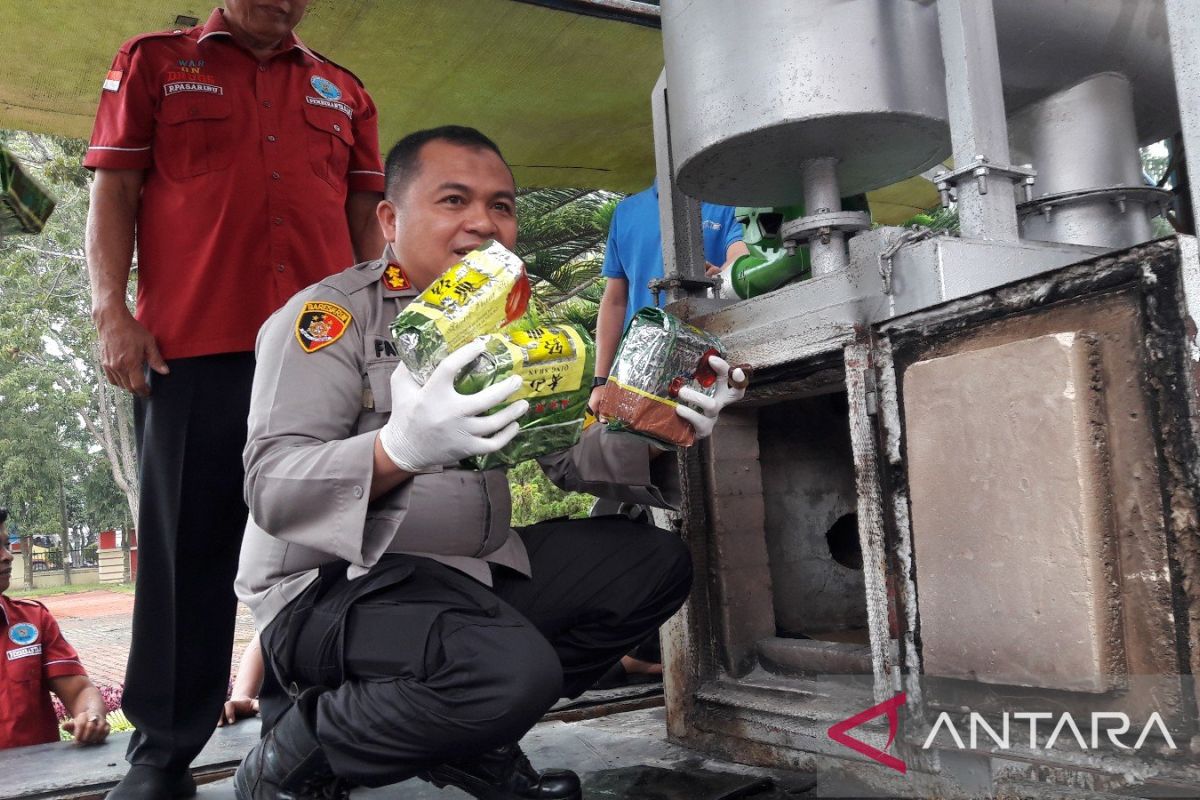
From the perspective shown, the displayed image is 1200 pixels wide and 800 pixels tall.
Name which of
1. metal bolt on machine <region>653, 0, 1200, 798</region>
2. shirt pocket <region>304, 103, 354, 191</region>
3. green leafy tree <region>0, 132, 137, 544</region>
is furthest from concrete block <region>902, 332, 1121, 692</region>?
green leafy tree <region>0, 132, 137, 544</region>

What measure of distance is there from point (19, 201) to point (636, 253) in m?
1.63

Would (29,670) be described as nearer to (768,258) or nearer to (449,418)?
(449,418)

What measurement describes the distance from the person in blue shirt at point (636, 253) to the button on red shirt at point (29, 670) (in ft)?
6.62

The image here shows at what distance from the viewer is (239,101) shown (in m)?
2.13

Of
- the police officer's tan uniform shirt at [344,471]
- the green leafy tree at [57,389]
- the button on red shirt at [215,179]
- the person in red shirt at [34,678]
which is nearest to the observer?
the police officer's tan uniform shirt at [344,471]

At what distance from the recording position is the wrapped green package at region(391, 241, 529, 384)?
130 cm

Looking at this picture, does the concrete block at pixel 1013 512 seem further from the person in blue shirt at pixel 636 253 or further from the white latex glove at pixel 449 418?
the person in blue shirt at pixel 636 253

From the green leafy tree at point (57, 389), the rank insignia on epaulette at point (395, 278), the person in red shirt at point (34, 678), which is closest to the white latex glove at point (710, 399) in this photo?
the rank insignia on epaulette at point (395, 278)

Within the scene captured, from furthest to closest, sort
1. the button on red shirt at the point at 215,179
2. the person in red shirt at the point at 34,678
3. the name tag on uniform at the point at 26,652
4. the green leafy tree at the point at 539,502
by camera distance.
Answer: the green leafy tree at the point at 539,502
the name tag on uniform at the point at 26,652
the person in red shirt at the point at 34,678
the button on red shirt at the point at 215,179

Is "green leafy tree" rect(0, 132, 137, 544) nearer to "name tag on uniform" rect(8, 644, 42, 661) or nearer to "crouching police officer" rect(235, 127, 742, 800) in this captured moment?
"name tag on uniform" rect(8, 644, 42, 661)

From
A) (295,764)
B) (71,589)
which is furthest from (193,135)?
(71,589)

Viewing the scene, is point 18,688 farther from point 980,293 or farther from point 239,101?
point 980,293

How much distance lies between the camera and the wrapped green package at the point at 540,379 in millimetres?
1293

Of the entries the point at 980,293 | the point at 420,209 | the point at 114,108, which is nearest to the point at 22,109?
the point at 114,108
